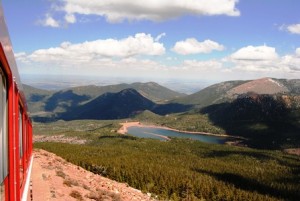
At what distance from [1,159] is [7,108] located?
179cm

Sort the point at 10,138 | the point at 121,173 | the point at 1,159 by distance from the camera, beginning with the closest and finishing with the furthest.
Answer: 1. the point at 1,159
2. the point at 10,138
3. the point at 121,173

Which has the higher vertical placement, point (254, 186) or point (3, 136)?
point (3, 136)

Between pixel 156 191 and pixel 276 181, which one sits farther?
pixel 276 181

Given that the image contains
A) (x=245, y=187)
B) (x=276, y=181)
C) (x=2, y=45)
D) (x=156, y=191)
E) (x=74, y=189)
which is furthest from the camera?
(x=276, y=181)

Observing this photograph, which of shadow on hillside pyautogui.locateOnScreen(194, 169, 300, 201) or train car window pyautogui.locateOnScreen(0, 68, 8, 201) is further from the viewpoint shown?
shadow on hillside pyautogui.locateOnScreen(194, 169, 300, 201)

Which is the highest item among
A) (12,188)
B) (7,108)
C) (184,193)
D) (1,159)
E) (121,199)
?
(7,108)

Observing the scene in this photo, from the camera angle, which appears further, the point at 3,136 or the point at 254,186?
the point at 254,186

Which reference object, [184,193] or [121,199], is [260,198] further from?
[121,199]

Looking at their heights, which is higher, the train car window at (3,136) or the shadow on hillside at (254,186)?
the train car window at (3,136)

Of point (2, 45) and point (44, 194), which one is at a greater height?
point (2, 45)

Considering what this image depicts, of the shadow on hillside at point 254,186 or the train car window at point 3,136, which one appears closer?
the train car window at point 3,136

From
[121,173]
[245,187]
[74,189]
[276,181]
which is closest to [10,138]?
[74,189]

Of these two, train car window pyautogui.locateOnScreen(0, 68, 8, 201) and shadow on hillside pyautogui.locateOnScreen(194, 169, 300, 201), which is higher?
train car window pyautogui.locateOnScreen(0, 68, 8, 201)

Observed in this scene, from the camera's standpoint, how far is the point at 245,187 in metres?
112
